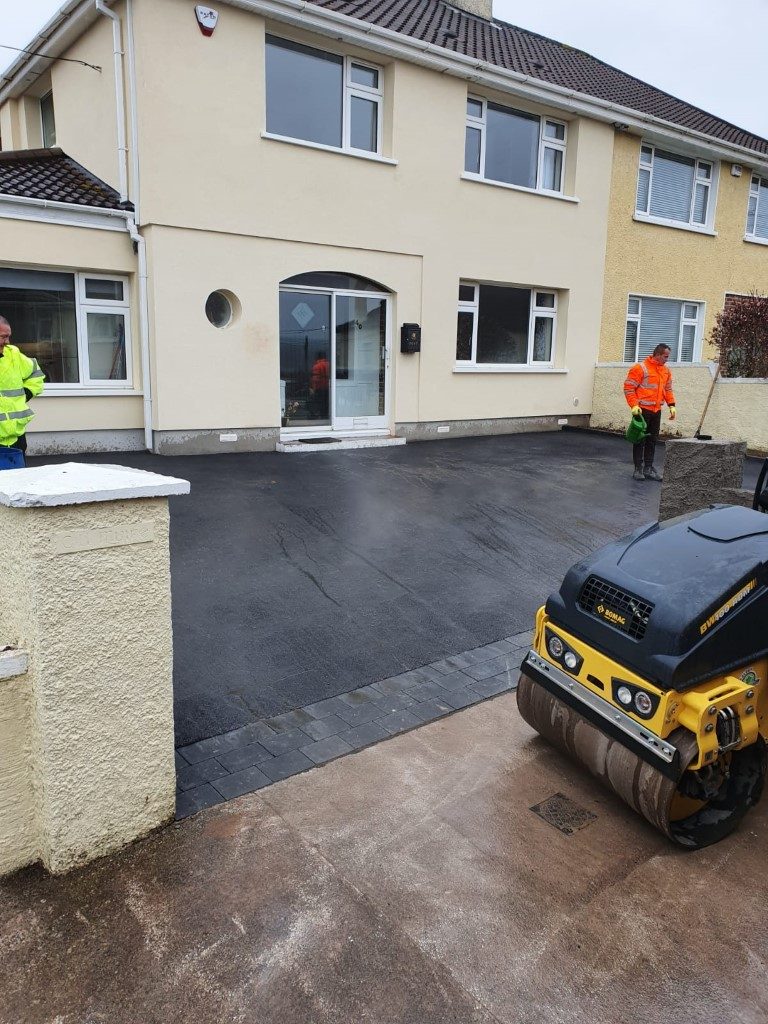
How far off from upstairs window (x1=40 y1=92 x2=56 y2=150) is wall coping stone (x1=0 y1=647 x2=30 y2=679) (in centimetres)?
1399

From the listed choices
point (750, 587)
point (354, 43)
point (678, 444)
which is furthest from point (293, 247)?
point (750, 587)

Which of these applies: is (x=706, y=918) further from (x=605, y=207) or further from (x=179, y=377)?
(x=605, y=207)

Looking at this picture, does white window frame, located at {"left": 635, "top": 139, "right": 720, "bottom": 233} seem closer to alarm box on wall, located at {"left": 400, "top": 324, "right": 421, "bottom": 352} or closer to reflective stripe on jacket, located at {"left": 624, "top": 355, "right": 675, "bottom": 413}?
alarm box on wall, located at {"left": 400, "top": 324, "right": 421, "bottom": 352}

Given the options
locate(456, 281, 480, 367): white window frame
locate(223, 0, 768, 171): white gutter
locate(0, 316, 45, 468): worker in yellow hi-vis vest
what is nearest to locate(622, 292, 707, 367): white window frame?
locate(223, 0, 768, 171): white gutter

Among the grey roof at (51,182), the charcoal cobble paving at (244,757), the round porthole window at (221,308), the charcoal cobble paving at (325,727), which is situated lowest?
the charcoal cobble paving at (244,757)

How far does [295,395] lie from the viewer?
12.0m

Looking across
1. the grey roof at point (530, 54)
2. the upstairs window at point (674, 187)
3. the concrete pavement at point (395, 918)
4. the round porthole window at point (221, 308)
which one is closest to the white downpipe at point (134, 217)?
the round porthole window at point (221, 308)

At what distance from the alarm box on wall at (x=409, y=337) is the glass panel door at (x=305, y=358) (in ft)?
4.20

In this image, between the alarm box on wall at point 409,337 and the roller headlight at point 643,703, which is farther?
the alarm box on wall at point 409,337

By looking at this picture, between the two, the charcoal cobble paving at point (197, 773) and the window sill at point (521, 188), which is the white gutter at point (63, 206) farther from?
the charcoal cobble paving at point (197, 773)

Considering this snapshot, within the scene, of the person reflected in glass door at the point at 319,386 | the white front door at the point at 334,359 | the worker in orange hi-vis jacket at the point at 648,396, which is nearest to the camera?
the worker in orange hi-vis jacket at the point at 648,396

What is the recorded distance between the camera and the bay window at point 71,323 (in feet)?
33.1

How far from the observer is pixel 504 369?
14242mm

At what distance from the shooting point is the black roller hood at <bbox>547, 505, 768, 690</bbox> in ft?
9.21
